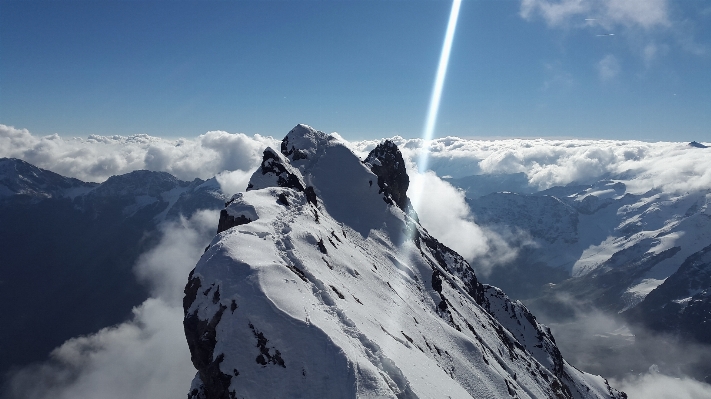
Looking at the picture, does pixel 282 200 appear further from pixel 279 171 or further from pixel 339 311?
pixel 339 311

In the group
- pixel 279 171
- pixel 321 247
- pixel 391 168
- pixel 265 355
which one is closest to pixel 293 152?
pixel 279 171

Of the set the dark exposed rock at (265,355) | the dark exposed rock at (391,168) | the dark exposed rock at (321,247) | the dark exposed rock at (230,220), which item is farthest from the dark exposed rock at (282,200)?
the dark exposed rock at (391,168)

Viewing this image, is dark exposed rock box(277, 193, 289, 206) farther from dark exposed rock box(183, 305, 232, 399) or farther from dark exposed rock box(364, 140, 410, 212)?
dark exposed rock box(364, 140, 410, 212)

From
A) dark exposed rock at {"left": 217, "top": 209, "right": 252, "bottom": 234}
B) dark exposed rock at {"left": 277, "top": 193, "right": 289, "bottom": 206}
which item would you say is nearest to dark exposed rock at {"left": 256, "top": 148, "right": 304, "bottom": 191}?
dark exposed rock at {"left": 277, "top": 193, "right": 289, "bottom": 206}

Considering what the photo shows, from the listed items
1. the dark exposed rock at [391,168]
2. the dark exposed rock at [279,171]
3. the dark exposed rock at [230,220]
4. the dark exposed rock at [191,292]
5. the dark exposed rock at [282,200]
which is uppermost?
the dark exposed rock at [391,168]

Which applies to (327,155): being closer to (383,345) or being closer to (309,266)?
(309,266)

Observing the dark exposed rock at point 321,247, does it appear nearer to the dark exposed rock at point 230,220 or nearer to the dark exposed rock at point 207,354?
the dark exposed rock at point 230,220
